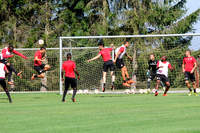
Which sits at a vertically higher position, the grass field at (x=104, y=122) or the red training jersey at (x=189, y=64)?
the red training jersey at (x=189, y=64)

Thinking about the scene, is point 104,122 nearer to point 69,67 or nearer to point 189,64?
point 69,67

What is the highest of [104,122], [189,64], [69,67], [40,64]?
[40,64]

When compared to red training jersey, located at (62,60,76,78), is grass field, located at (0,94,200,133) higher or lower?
lower

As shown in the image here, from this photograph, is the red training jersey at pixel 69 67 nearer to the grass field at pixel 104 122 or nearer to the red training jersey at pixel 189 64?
the grass field at pixel 104 122

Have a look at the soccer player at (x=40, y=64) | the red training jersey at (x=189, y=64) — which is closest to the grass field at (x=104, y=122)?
the red training jersey at (x=189, y=64)

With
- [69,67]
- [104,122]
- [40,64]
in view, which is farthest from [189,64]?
[104,122]

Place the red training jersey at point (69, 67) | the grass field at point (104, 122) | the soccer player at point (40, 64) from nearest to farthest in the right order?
the grass field at point (104, 122), the red training jersey at point (69, 67), the soccer player at point (40, 64)

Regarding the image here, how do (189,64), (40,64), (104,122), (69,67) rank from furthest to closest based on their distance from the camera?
(40,64), (189,64), (69,67), (104,122)

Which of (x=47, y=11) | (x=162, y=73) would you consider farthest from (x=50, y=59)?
(x=162, y=73)

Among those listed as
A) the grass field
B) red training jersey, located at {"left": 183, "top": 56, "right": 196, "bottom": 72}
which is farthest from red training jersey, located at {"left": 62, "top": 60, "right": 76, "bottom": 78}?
red training jersey, located at {"left": 183, "top": 56, "right": 196, "bottom": 72}

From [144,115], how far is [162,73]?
36.4 ft

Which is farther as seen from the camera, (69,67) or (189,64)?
(189,64)

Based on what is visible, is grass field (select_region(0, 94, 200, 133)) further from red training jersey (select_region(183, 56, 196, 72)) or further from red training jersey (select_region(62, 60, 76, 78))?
red training jersey (select_region(183, 56, 196, 72))

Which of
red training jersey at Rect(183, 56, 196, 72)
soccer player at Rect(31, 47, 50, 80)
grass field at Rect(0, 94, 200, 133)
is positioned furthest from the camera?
soccer player at Rect(31, 47, 50, 80)
